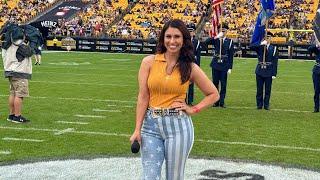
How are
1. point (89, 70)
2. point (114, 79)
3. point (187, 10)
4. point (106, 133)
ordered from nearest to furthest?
point (106, 133) → point (114, 79) → point (89, 70) → point (187, 10)

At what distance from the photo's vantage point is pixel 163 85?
4488 mm

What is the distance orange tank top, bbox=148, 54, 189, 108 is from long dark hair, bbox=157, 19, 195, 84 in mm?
40

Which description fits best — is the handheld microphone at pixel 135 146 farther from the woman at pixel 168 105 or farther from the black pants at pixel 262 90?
the black pants at pixel 262 90

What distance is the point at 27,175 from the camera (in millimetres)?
6738

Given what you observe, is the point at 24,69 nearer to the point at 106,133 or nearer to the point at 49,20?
the point at 106,133

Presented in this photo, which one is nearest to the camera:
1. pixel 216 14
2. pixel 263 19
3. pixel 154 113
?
pixel 154 113

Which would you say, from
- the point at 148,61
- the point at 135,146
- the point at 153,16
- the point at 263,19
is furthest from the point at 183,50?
the point at 153,16

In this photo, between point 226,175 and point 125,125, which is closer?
point 226,175

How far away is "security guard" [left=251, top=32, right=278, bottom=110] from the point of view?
13.1 metres

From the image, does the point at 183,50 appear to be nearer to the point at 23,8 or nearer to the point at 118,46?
the point at 118,46

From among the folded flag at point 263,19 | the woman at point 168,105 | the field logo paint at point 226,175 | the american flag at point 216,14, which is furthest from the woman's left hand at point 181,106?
the american flag at point 216,14

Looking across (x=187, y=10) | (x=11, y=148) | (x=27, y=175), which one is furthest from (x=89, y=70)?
(x=187, y=10)

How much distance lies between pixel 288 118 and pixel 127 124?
327 cm

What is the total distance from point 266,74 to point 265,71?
0.08 metres
